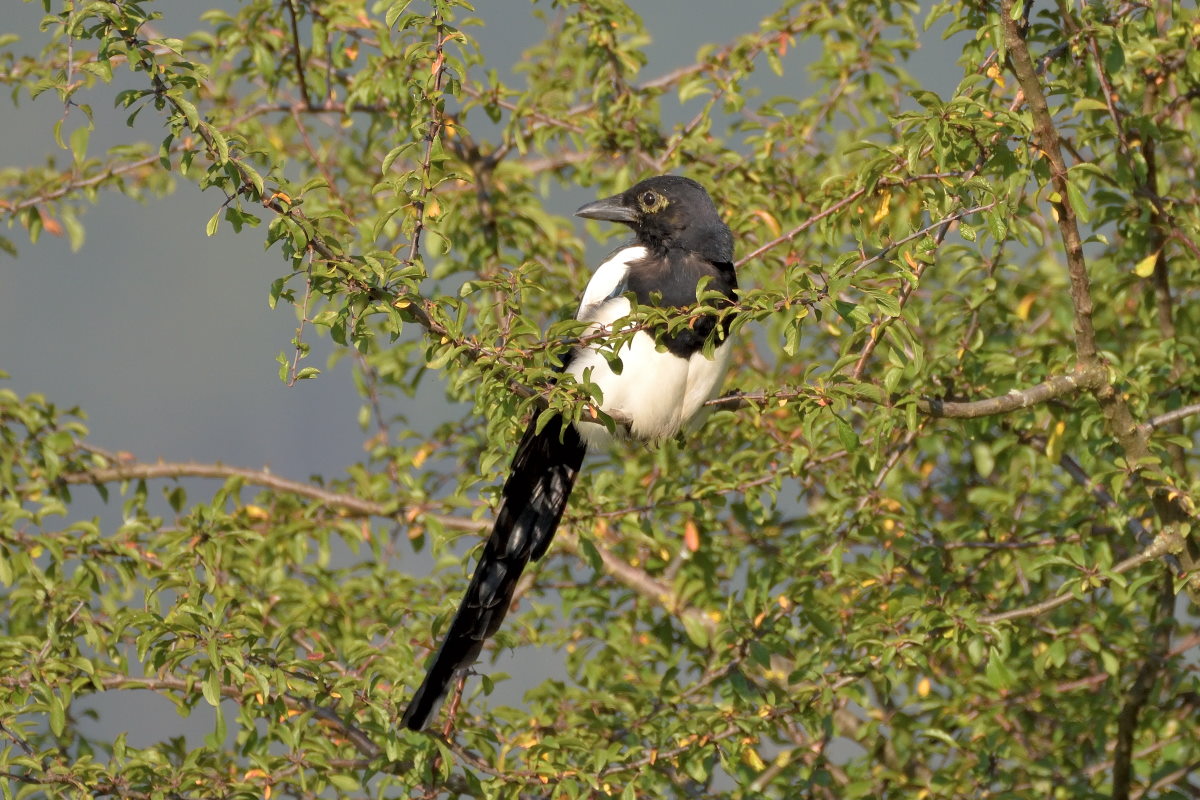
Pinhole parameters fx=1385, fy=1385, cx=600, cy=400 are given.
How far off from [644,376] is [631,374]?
0.05 m

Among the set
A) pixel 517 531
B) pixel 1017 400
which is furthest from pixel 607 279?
pixel 1017 400

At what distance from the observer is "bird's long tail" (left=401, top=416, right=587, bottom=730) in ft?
11.0

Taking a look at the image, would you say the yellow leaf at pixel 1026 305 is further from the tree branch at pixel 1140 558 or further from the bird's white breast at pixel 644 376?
the tree branch at pixel 1140 558

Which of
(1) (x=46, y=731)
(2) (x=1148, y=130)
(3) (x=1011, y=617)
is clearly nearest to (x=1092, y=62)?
(2) (x=1148, y=130)

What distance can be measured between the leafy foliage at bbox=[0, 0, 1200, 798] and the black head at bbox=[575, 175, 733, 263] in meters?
0.16

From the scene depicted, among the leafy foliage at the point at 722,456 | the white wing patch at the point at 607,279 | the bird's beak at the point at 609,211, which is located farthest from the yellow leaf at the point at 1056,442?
the bird's beak at the point at 609,211

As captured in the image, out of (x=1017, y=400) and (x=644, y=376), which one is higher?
(x=644, y=376)

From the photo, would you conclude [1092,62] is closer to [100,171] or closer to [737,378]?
[737,378]

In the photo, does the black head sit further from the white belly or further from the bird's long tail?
the bird's long tail

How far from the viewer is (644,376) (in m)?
3.56

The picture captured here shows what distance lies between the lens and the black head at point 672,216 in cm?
365

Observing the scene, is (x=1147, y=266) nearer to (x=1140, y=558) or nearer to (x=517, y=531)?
(x=1140, y=558)

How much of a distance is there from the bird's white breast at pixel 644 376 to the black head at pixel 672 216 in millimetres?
96

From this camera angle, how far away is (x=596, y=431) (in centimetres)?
376
